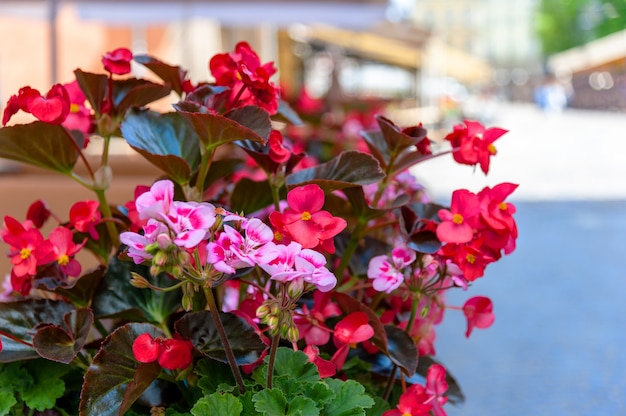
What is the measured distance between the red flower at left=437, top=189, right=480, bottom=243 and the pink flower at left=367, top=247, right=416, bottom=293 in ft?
0.22

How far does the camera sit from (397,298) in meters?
1.04

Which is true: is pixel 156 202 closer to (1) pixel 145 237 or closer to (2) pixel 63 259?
(1) pixel 145 237

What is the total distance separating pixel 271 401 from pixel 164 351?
0.12 m

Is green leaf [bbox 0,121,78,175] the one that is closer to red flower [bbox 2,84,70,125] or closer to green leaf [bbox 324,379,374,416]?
red flower [bbox 2,84,70,125]

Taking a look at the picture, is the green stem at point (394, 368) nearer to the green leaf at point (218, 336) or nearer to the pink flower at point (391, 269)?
the pink flower at point (391, 269)

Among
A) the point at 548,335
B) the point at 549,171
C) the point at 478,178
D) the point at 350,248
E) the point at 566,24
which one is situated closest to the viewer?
the point at 350,248

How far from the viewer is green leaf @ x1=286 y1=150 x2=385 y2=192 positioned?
2.76ft

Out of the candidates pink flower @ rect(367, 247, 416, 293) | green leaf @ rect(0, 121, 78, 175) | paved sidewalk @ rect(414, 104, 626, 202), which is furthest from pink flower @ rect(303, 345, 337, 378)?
paved sidewalk @ rect(414, 104, 626, 202)

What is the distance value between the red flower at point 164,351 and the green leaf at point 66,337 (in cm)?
7

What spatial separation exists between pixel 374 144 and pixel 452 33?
65.3m

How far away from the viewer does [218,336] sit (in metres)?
0.79

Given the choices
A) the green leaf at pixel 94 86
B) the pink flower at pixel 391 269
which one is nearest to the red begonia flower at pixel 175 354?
the pink flower at pixel 391 269

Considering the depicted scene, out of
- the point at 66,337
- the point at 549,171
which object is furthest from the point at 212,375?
the point at 549,171

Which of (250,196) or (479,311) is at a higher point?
(250,196)
